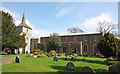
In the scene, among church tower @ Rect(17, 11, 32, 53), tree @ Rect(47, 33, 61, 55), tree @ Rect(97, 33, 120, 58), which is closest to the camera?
tree @ Rect(97, 33, 120, 58)

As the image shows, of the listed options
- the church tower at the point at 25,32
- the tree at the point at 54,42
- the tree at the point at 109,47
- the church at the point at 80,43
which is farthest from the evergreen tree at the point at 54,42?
the tree at the point at 109,47

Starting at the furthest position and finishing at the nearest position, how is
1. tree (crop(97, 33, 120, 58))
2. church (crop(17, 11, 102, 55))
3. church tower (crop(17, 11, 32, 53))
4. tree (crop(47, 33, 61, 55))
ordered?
church tower (crop(17, 11, 32, 53))
tree (crop(47, 33, 61, 55))
church (crop(17, 11, 102, 55))
tree (crop(97, 33, 120, 58))

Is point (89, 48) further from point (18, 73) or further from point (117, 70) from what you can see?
point (18, 73)

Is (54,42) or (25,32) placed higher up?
(25,32)

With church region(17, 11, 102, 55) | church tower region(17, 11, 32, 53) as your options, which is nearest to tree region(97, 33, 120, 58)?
church region(17, 11, 102, 55)

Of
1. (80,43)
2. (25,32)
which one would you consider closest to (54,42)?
(80,43)

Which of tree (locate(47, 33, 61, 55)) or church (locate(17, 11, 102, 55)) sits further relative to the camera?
tree (locate(47, 33, 61, 55))

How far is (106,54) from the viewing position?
608 inches

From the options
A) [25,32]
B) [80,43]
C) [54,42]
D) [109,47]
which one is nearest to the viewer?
[109,47]

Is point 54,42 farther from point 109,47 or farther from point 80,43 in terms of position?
point 109,47

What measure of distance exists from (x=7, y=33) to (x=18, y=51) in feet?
72.0

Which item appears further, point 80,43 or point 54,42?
point 54,42

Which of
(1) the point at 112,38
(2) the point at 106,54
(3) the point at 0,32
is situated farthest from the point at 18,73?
(1) the point at 112,38

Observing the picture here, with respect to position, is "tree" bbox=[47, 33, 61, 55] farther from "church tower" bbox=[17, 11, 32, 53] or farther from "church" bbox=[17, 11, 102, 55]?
"church tower" bbox=[17, 11, 32, 53]
